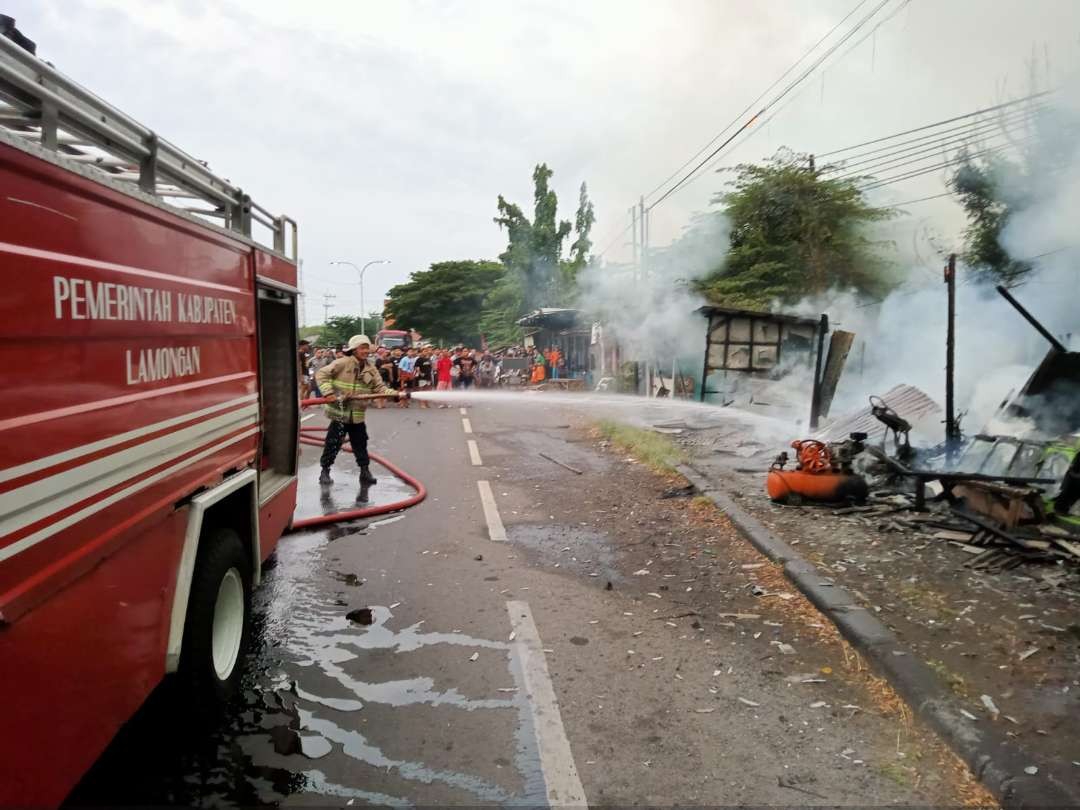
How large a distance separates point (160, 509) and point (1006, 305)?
1227 centimetres

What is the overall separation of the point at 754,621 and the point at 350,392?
215 inches

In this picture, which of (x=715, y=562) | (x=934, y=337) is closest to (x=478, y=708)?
(x=715, y=562)

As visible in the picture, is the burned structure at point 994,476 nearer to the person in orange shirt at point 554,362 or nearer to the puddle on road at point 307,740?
the puddle on road at point 307,740

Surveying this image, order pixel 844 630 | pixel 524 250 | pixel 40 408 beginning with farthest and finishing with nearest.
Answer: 1. pixel 524 250
2. pixel 844 630
3. pixel 40 408

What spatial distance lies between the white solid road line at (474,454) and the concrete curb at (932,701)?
5.58m

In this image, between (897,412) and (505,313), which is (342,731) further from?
(505,313)

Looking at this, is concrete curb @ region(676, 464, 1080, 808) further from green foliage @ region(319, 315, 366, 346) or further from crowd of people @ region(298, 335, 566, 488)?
green foliage @ region(319, 315, 366, 346)

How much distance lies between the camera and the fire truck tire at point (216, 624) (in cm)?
304

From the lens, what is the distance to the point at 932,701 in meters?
3.40

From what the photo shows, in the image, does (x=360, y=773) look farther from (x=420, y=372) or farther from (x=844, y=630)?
(x=420, y=372)

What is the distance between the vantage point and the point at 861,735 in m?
3.27

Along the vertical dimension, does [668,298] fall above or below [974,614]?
above

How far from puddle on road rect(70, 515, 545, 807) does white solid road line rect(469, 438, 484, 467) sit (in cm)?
624

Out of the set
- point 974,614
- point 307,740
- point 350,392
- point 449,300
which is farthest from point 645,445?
point 449,300
